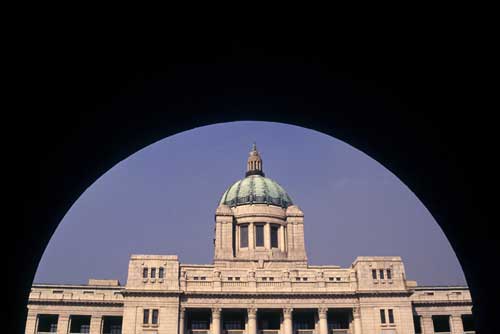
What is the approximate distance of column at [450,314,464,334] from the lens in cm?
7544

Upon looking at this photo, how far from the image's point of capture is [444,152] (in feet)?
30.1

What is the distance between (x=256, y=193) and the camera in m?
96.0

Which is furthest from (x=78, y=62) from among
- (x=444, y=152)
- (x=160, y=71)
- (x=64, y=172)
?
(x=444, y=152)

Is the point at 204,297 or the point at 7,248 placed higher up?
the point at 204,297

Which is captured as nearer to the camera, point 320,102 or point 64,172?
point 64,172

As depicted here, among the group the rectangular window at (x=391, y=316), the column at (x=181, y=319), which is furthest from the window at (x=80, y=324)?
the rectangular window at (x=391, y=316)

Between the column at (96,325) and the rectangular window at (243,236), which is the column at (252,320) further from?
the column at (96,325)

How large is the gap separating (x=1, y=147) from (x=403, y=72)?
616cm

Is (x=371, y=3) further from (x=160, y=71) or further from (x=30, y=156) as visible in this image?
(x=30, y=156)

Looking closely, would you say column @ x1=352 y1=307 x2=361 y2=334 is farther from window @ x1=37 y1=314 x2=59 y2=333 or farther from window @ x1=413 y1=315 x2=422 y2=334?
window @ x1=37 y1=314 x2=59 y2=333

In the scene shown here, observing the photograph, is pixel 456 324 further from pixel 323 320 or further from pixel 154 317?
pixel 154 317

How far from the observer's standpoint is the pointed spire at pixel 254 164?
358ft

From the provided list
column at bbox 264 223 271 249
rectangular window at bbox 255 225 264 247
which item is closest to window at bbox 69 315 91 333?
rectangular window at bbox 255 225 264 247

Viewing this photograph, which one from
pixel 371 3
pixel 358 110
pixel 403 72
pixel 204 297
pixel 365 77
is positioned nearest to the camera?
pixel 371 3
